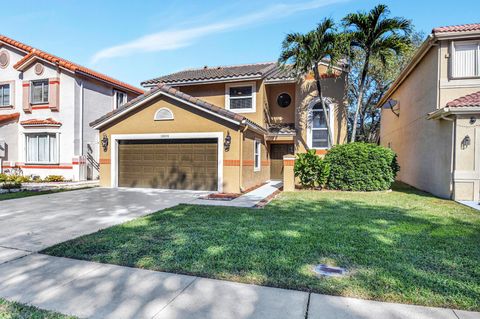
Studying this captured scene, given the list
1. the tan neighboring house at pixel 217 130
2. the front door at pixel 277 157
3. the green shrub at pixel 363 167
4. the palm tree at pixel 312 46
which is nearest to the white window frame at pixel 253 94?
the tan neighboring house at pixel 217 130

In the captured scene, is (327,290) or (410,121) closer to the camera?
(327,290)

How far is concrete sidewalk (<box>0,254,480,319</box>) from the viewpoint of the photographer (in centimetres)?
305

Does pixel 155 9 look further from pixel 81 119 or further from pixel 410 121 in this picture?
pixel 410 121

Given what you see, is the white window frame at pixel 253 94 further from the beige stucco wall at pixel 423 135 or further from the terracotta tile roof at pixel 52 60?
the terracotta tile roof at pixel 52 60

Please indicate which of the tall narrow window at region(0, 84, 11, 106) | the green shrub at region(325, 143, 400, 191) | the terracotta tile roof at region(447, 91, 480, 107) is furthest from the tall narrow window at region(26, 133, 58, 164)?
the terracotta tile roof at region(447, 91, 480, 107)

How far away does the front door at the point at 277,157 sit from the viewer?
17859mm

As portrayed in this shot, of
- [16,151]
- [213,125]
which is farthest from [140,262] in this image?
[16,151]

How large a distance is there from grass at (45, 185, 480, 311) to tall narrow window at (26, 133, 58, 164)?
13911 millimetres

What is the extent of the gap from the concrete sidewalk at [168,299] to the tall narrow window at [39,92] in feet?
58.4

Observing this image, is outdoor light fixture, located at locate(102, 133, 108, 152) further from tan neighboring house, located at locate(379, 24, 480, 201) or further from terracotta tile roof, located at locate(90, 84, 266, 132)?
tan neighboring house, located at locate(379, 24, 480, 201)

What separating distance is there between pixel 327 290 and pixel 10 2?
16.7m

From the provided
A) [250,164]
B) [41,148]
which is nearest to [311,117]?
[250,164]

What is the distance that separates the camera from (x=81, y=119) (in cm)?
1791

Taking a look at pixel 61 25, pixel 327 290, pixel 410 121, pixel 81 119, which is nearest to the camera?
pixel 327 290
